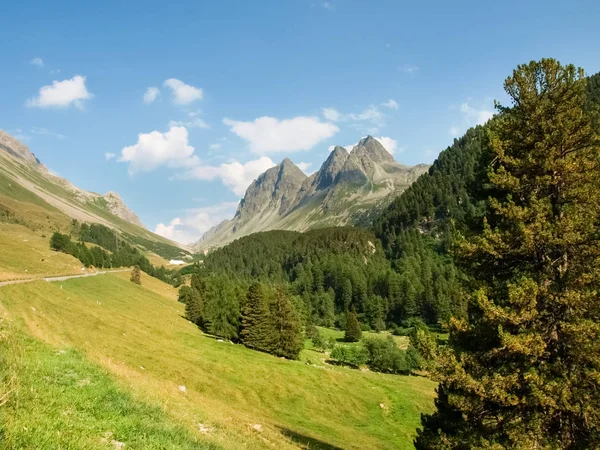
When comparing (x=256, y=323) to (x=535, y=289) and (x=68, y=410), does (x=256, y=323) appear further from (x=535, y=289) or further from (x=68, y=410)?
(x=68, y=410)

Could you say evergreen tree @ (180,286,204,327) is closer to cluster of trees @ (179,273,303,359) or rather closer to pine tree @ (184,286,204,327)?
pine tree @ (184,286,204,327)

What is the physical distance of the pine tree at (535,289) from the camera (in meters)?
13.9

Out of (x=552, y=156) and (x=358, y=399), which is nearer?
(x=552, y=156)

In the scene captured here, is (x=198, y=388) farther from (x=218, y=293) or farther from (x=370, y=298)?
(x=370, y=298)

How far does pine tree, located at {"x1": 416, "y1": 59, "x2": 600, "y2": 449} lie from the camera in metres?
13.9

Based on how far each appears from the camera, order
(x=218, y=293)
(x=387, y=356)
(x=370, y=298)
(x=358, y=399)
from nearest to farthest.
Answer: (x=358, y=399) → (x=387, y=356) → (x=218, y=293) → (x=370, y=298)

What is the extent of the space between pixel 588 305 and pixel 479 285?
12.8 feet

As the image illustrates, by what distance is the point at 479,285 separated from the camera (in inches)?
661

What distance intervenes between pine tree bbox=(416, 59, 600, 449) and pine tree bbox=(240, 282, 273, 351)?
58.2 m

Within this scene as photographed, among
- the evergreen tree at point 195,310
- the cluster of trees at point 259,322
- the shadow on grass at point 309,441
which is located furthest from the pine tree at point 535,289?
the evergreen tree at point 195,310

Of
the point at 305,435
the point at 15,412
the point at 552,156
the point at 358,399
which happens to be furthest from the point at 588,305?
the point at 358,399

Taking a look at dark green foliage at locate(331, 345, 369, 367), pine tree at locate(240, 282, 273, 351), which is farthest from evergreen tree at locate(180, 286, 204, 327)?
dark green foliage at locate(331, 345, 369, 367)

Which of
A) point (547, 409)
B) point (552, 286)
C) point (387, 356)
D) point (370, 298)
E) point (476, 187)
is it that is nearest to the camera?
point (547, 409)

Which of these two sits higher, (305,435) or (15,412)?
(15,412)
